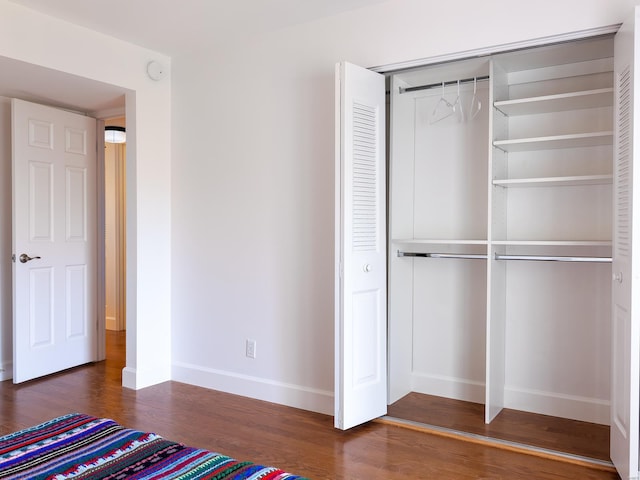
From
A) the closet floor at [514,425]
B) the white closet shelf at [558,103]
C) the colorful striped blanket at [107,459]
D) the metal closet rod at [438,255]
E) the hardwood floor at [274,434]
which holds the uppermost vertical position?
the white closet shelf at [558,103]


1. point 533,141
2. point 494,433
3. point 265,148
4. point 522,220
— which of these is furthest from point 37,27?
point 494,433

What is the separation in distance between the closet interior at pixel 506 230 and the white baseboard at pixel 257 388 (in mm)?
507

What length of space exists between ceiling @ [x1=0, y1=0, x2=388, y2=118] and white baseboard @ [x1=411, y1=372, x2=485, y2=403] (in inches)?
101

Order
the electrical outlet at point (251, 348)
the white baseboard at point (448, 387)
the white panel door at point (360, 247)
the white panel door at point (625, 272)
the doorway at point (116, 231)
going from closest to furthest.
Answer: the white panel door at point (625, 272)
the white panel door at point (360, 247)
the white baseboard at point (448, 387)
the electrical outlet at point (251, 348)
the doorway at point (116, 231)

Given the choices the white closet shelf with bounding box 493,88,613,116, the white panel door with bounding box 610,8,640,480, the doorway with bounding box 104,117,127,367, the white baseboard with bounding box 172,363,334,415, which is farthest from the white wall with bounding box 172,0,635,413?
the doorway with bounding box 104,117,127,367

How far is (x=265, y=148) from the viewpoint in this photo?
3.79m

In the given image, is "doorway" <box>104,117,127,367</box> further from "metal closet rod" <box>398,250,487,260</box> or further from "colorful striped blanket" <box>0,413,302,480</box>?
"colorful striped blanket" <box>0,413,302,480</box>

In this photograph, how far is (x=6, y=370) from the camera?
4270 mm

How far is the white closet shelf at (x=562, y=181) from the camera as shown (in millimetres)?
2928

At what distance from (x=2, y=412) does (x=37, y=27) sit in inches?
97.1

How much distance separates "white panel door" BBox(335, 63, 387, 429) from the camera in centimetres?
310

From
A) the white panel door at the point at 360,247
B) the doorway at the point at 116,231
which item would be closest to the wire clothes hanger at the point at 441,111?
the white panel door at the point at 360,247

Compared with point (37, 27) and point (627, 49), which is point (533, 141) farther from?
point (37, 27)

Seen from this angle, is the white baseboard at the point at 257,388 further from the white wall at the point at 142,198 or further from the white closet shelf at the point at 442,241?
the white closet shelf at the point at 442,241
